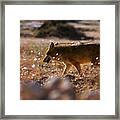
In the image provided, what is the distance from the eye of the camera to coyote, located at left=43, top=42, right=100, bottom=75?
1237 millimetres

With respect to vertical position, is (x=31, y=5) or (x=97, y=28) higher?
(x=31, y=5)

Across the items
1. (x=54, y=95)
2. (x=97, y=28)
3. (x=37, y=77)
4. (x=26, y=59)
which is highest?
(x=97, y=28)

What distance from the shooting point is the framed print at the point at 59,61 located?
4.05ft

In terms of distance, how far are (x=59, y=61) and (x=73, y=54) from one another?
0.09m

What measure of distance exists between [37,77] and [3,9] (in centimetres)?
43

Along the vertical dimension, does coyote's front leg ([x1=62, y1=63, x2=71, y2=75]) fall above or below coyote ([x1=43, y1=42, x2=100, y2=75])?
below

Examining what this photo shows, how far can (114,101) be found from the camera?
124cm

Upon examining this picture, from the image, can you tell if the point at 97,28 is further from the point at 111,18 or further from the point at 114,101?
the point at 114,101

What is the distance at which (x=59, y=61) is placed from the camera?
124cm

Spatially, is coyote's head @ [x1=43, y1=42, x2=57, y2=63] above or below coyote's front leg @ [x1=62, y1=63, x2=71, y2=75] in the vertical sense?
above

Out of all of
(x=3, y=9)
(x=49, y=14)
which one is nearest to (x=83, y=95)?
(x=49, y=14)

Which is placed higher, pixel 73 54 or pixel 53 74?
pixel 73 54

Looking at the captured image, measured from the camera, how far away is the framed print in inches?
48.6

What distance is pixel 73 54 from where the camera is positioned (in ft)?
4.09
